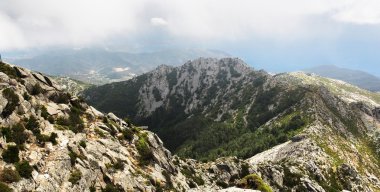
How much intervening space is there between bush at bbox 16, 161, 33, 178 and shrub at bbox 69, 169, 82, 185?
20.5 ft

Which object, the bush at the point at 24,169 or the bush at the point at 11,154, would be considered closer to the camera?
the bush at the point at 24,169

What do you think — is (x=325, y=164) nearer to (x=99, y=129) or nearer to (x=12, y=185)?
(x=99, y=129)

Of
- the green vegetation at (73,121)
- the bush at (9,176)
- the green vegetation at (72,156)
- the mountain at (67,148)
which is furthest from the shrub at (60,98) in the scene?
the bush at (9,176)

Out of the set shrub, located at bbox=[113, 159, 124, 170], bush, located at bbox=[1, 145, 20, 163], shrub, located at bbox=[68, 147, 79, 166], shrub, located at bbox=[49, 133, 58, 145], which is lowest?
shrub, located at bbox=[113, 159, 124, 170]

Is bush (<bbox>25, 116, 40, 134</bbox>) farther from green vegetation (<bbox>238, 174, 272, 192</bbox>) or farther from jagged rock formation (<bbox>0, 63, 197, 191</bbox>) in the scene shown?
green vegetation (<bbox>238, 174, 272, 192</bbox>)

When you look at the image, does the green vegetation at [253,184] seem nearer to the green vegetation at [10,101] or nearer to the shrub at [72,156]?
the shrub at [72,156]

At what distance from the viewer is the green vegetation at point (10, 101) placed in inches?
2279

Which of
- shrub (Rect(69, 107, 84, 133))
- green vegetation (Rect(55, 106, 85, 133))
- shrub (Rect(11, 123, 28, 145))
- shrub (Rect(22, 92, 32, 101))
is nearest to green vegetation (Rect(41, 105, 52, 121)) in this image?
green vegetation (Rect(55, 106, 85, 133))

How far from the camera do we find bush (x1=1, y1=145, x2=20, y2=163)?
49.5 metres

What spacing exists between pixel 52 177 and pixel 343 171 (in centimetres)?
15138

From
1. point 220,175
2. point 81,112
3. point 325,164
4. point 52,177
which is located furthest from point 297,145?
point 52,177

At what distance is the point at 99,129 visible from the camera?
7444 cm

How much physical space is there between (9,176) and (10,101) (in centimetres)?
1777

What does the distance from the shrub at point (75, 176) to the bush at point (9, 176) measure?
26.8 ft
